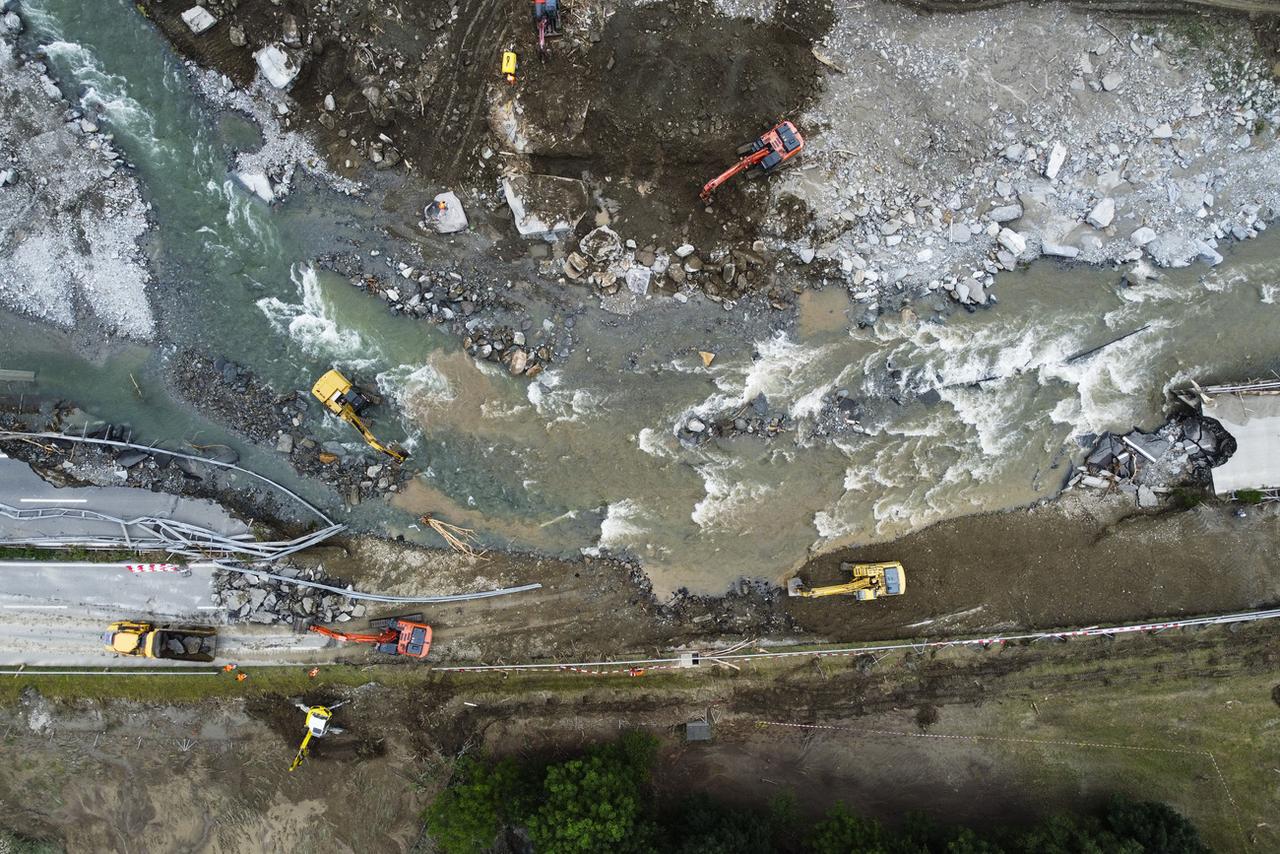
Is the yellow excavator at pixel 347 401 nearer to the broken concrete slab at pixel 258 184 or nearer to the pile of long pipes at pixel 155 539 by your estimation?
the pile of long pipes at pixel 155 539

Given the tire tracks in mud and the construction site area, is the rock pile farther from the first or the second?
the tire tracks in mud

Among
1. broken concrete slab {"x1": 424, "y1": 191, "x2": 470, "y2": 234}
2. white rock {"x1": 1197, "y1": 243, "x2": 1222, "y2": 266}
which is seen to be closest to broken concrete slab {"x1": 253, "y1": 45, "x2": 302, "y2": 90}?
broken concrete slab {"x1": 424, "y1": 191, "x2": 470, "y2": 234}

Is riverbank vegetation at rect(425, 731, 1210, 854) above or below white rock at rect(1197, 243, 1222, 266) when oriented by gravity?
below

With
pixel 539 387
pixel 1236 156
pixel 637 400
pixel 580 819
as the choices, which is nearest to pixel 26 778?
pixel 580 819

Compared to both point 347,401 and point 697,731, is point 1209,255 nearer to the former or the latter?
point 697,731

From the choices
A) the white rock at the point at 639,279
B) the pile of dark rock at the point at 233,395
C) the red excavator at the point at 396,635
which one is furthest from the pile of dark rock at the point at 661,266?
the red excavator at the point at 396,635

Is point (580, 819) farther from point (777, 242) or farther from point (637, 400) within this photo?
point (777, 242)
